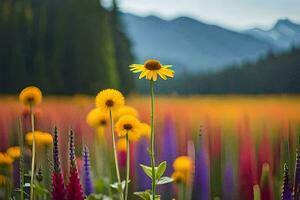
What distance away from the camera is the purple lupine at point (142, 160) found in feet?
4.38

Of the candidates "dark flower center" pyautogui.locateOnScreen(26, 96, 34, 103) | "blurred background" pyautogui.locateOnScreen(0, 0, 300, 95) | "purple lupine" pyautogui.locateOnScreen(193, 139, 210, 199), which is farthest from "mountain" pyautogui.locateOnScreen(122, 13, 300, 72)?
"dark flower center" pyautogui.locateOnScreen(26, 96, 34, 103)

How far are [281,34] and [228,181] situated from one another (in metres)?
0.44

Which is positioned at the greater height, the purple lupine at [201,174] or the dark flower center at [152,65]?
the dark flower center at [152,65]

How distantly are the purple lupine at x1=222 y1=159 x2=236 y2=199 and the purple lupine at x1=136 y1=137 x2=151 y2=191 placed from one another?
24 centimetres

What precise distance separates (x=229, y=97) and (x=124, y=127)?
2.01 feet

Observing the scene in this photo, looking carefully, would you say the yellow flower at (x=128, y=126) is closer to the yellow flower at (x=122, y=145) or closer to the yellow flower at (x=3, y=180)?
the yellow flower at (x=122, y=145)

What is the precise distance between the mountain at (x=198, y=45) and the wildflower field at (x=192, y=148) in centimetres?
12

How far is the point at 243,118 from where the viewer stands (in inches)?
53.2

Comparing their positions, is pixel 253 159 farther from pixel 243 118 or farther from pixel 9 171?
pixel 9 171

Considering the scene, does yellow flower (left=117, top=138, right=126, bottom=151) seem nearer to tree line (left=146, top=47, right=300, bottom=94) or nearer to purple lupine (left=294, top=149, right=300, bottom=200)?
tree line (left=146, top=47, right=300, bottom=94)

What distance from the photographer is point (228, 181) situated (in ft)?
3.84

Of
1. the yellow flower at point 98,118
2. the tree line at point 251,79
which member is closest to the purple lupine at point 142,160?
the yellow flower at point 98,118

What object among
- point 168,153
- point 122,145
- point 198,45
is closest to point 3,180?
point 122,145

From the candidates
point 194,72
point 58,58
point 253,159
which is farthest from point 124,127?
point 58,58
